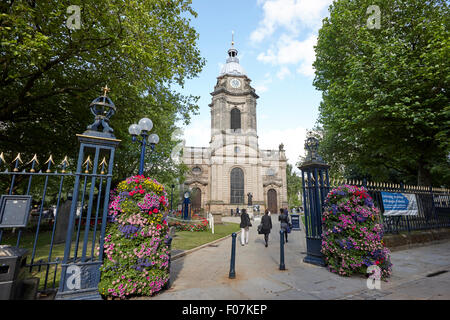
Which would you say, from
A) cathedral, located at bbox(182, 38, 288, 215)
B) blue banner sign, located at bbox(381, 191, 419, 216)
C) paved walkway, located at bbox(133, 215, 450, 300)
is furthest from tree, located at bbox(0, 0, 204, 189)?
cathedral, located at bbox(182, 38, 288, 215)

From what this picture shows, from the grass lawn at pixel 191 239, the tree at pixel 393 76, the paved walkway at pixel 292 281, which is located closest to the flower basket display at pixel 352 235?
the paved walkway at pixel 292 281

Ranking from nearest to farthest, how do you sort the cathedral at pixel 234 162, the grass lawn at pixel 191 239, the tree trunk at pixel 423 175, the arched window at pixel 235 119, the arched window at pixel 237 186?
the grass lawn at pixel 191 239
the tree trunk at pixel 423 175
the cathedral at pixel 234 162
the arched window at pixel 237 186
the arched window at pixel 235 119

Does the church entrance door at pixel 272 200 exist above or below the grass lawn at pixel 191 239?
above

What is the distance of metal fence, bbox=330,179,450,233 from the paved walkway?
4.56 ft

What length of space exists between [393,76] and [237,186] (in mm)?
29921

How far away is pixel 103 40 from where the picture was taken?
300 inches

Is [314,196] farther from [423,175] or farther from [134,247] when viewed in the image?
[423,175]

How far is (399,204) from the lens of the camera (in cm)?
827

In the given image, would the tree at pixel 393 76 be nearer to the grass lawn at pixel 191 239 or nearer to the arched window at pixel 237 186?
the grass lawn at pixel 191 239

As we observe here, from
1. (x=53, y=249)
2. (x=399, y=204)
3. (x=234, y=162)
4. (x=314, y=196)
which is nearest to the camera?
(x=314, y=196)

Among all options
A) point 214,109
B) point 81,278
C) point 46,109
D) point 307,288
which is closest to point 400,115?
point 307,288

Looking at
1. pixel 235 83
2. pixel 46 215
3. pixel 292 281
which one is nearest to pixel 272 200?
pixel 235 83

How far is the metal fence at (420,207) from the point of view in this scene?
782 centimetres
